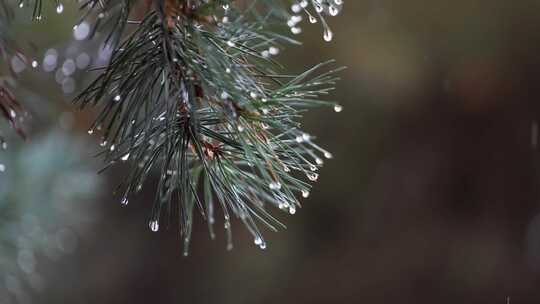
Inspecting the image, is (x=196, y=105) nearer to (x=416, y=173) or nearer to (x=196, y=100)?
(x=196, y=100)

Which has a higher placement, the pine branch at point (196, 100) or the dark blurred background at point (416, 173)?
the dark blurred background at point (416, 173)

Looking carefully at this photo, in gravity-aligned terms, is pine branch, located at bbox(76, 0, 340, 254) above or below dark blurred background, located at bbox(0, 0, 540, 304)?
below

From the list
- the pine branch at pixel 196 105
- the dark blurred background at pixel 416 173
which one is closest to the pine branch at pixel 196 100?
the pine branch at pixel 196 105

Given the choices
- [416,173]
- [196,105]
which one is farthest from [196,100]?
[416,173]

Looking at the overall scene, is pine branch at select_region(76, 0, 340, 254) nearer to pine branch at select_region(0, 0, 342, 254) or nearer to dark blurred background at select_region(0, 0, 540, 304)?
pine branch at select_region(0, 0, 342, 254)

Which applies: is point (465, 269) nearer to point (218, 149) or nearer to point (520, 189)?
point (520, 189)

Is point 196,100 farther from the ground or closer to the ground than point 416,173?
closer to the ground

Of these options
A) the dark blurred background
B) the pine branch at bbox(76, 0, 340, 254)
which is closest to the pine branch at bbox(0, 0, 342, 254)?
the pine branch at bbox(76, 0, 340, 254)

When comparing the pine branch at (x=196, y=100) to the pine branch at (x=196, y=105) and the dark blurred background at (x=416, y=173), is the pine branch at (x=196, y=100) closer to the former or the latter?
the pine branch at (x=196, y=105)
